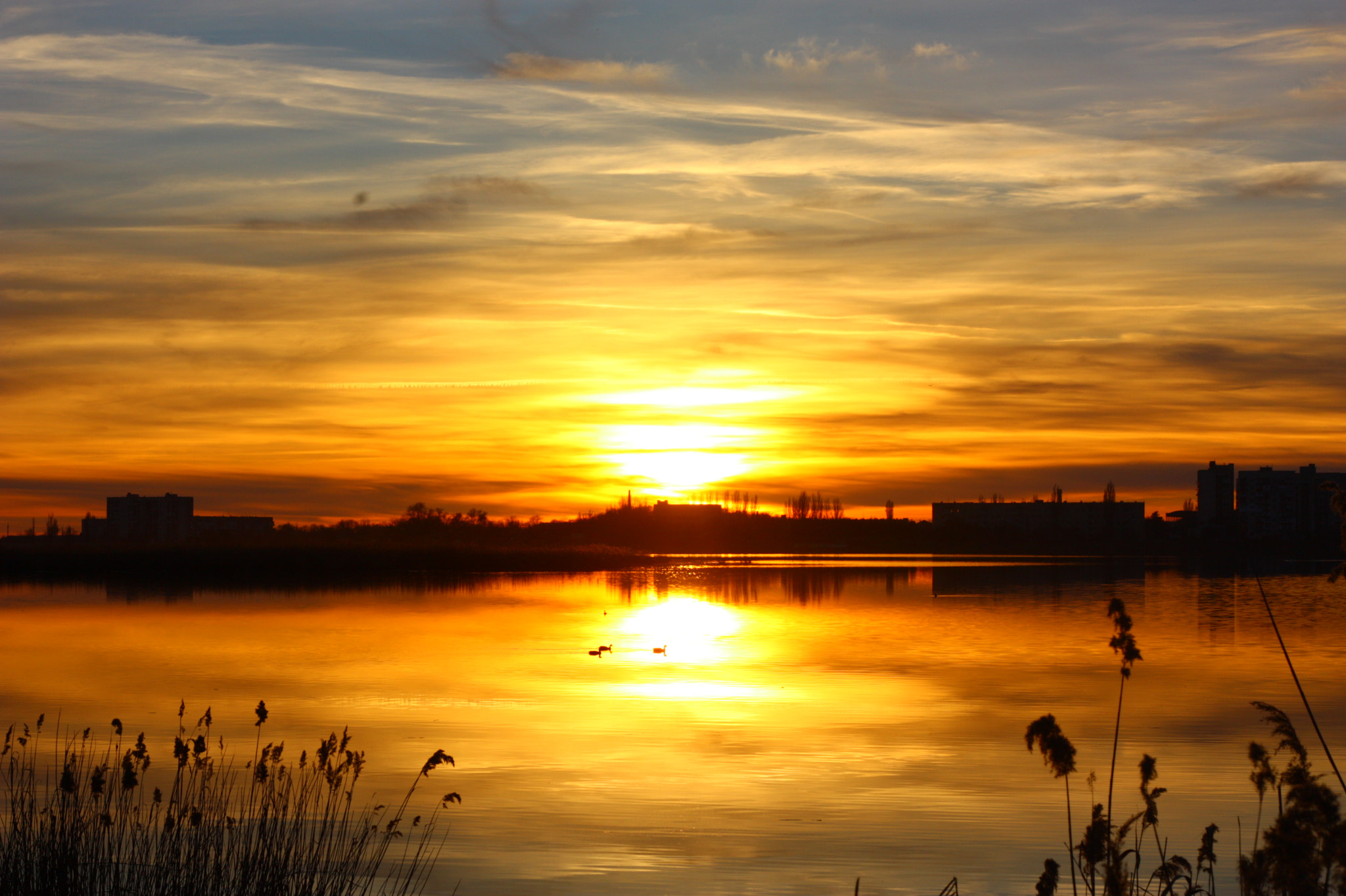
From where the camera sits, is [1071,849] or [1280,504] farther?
[1280,504]

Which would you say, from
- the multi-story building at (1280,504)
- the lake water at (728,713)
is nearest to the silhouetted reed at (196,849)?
the lake water at (728,713)

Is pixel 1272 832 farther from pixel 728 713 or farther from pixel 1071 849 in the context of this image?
pixel 728 713

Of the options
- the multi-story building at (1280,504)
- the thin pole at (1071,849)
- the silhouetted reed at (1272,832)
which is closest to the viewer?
the silhouetted reed at (1272,832)

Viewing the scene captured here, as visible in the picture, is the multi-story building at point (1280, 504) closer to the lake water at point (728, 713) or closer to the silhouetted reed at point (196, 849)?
the lake water at point (728, 713)

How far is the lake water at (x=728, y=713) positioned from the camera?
11820 mm

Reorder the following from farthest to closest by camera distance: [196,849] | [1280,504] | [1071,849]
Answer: [1280,504]
[196,849]
[1071,849]

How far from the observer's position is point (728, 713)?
20000 millimetres

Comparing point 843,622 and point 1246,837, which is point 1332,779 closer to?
point 1246,837

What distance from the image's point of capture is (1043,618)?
38969 millimetres

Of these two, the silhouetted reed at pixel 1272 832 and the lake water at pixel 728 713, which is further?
the lake water at pixel 728 713

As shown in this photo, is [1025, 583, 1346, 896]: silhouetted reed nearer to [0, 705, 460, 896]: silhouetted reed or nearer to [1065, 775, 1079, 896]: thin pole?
[1065, 775, 1079, 896]: thin pole

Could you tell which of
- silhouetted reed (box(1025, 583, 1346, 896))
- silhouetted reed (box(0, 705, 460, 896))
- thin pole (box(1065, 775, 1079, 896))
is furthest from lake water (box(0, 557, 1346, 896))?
silhouetted reed (box(1025, 583, 1346, 896))

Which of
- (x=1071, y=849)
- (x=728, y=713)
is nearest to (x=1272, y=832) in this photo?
(x=1071, y=849)

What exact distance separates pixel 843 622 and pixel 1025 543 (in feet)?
446
